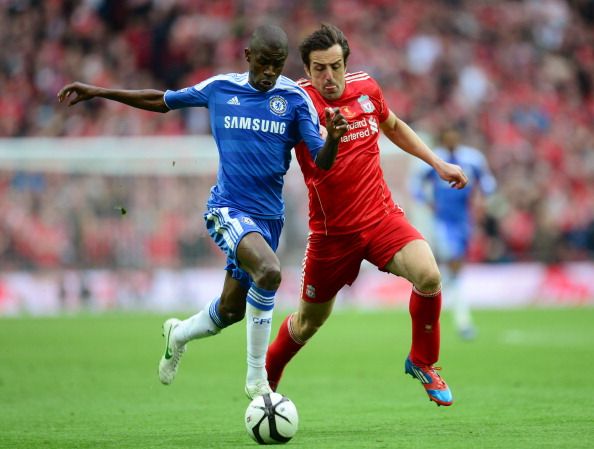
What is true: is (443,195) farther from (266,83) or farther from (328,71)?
(266,83)

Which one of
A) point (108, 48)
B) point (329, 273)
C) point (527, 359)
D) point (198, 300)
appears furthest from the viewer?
point (108, 48)

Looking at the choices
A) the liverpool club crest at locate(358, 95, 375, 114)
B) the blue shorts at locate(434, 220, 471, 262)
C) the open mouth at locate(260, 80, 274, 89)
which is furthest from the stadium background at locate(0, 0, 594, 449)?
the open mouth at locate(260, 80, 274, 89)

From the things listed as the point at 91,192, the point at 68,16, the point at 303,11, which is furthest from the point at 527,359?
the point at 68,16

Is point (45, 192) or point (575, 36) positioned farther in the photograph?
point (575, 36)

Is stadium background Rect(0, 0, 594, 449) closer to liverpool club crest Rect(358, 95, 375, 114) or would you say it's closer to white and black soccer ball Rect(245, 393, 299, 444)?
liverpool club crest Rect(358, 95, 375, 114)

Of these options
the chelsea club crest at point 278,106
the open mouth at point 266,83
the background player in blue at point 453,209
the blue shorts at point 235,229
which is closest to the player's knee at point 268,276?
the blue shorts at point 235,229

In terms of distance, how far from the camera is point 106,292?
2172 cm

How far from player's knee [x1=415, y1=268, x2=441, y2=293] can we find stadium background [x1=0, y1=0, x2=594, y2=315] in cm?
1359

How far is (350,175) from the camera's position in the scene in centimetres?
836

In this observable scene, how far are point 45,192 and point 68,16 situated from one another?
548 centimetres

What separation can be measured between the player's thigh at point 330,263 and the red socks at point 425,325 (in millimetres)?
536

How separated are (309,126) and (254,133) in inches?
15.5

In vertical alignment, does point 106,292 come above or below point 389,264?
below

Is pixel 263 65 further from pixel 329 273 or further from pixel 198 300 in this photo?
pixel 198 300
